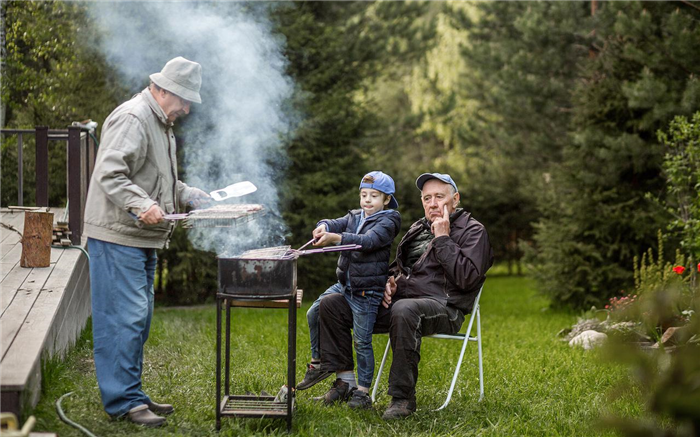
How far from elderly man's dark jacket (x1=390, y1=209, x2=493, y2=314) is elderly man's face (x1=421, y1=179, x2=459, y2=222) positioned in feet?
0.29

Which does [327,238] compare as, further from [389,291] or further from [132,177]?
[132,177]

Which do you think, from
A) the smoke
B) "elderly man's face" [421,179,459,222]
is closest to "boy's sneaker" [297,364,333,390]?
"elderly man's face" [421,179,459,222]

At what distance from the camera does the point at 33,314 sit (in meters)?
3.79

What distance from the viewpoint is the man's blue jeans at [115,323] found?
11.1 ft

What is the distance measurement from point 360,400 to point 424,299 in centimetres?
65

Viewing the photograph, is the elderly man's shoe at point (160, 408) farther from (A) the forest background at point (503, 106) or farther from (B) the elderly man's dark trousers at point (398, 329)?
(A) the forest background at point (503, 106)

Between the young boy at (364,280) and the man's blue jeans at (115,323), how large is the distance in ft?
3.28

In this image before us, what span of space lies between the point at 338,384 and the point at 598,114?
5.76 meters

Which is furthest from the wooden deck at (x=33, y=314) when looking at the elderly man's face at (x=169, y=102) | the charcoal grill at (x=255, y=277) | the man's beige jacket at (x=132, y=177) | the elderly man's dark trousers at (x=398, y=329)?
the elderly man's dark trousers at (x=398, y=329)

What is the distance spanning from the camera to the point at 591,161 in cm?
860

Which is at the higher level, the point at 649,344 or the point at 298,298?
the point at 298,298

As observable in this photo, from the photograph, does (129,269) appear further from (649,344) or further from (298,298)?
(649,344)

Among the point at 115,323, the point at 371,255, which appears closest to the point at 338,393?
the point at 371,255

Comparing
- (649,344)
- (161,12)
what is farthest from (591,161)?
(161,12)
